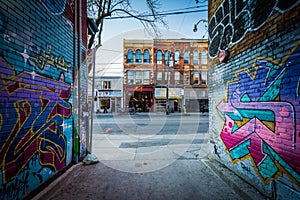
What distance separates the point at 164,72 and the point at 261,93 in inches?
942

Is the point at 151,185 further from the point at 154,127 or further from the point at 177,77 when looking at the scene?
the point at 177,77

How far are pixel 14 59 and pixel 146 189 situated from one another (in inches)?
133

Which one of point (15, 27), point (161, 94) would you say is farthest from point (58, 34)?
point (161, 94)

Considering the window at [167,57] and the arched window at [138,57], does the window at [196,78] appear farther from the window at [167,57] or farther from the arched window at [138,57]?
the arched window at [138,57]

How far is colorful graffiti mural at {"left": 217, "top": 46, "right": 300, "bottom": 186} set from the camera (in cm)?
253

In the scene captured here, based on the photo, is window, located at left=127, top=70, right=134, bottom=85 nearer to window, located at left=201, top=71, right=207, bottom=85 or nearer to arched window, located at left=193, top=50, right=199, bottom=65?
arched window, located at left=193, top=50, right=199, bottom=65

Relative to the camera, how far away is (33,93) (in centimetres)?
306

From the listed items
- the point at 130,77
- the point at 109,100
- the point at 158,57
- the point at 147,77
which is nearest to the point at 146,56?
the point at 158,57

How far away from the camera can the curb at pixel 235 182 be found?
319 cm

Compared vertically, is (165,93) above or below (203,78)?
below

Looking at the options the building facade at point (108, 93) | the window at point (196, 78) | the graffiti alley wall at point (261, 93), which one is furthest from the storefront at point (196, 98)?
the graffiti alley wall at point (261, 93)

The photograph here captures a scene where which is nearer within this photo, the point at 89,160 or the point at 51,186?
the point at 51,186

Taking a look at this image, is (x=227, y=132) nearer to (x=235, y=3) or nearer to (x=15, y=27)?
(x=235, y=3)

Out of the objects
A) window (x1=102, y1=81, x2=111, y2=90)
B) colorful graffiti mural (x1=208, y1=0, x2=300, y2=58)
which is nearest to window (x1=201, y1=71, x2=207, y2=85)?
window (x1=102, y1=81, x2=111, y2=90)
